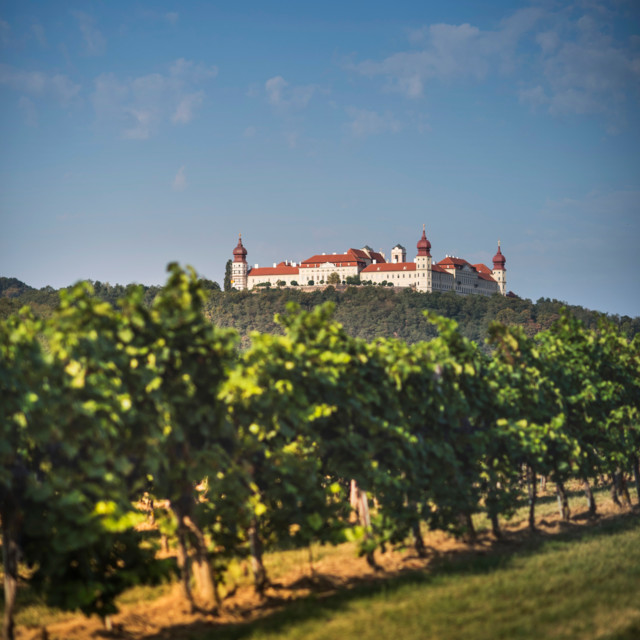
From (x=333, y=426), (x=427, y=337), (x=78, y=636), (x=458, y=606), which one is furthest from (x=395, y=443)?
(x=427, y=337)

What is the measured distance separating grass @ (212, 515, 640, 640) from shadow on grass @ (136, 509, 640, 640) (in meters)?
0.04

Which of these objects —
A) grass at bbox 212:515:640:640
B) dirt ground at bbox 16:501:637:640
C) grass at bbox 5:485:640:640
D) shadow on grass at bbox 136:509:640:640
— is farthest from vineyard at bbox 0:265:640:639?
grass at bbox 212:515:640:640

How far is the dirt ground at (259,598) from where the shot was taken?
51.6ft

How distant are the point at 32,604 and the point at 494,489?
12969 millimetres

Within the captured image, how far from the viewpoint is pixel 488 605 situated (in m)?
16.3

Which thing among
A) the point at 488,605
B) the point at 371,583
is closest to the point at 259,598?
the point at 371,583

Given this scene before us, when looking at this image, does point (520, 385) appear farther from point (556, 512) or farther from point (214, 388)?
point (214, 388)

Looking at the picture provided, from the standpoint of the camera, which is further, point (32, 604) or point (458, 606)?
point (32, 604)

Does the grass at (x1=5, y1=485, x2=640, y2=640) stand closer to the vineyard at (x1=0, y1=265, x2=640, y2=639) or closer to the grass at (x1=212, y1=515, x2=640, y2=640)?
the grass at (x1=212, y1=515, x2=640, y2=640)

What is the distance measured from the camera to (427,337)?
19638cm

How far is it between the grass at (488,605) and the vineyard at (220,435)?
1.41 metres

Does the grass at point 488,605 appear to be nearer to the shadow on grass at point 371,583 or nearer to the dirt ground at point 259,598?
the shadow on grass at point 371,583

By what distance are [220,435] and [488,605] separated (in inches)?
251

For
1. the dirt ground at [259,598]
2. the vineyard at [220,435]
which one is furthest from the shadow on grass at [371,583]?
the vineyard at [220,435]
